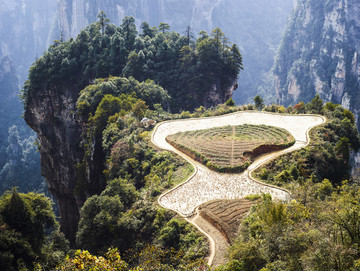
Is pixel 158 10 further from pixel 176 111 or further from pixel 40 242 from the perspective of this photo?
pixel 40 242

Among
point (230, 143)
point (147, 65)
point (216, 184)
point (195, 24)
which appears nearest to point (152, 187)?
point (216, 184)

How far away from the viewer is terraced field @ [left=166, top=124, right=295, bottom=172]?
90.4ft

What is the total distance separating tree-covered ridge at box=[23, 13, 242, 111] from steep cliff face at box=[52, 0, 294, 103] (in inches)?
3855

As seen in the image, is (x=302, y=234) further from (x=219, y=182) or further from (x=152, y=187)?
(x=152, y=187)

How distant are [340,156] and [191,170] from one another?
12160 millimetres

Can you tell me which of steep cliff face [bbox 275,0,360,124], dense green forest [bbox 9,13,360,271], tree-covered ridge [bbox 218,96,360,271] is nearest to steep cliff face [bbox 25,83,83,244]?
dense green forest [bbox 9,13,360,271]

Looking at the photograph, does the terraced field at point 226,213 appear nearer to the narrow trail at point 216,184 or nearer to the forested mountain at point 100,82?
the narrow trail at point 216,184

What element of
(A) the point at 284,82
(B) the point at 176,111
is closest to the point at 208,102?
(B) the point at 176,111

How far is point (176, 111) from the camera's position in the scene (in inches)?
2217

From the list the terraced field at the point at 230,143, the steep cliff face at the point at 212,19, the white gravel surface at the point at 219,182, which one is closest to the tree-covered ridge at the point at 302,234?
the white gravel surface at the point at 219,182

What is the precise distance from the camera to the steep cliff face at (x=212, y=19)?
167 metres

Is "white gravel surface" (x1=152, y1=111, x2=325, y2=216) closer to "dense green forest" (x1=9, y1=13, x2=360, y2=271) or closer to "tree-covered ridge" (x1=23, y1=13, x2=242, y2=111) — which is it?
"dense green forest" (x1=9, y1=13, x2=360, y2=271)

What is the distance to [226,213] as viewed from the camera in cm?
2002

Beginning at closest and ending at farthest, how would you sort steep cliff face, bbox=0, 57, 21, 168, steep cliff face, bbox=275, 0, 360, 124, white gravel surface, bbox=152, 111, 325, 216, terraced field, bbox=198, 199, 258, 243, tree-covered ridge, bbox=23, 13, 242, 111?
terraced field, bbox=198, 199, 258, 243 < white gravel surface, bbox=152, 111, 325, 216 < tree-covered ridge, bbox=23, 13, 242, 111 < steep cliff face, bbox=275, 0, 360, 124 < steep cliff face, bbox=0, 57, 21, 168
